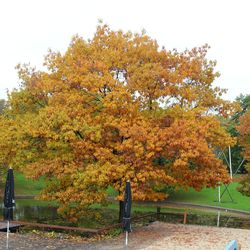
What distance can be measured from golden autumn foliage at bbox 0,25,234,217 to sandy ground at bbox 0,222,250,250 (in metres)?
1.78

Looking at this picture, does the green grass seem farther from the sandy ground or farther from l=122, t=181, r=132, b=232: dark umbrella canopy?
l=122, t=181, r=132, b=232: dark umbrella canopy

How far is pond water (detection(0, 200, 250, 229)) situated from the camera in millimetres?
24609

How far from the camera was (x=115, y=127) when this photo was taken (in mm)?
18781

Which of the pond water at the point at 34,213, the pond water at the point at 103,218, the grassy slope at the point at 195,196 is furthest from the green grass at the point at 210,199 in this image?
the pond water at the point at 34,213

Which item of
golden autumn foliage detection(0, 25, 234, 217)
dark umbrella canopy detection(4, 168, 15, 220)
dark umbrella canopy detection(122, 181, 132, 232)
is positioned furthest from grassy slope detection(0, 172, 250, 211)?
dark umbrella canopy detection(4, 168, 15, 220)

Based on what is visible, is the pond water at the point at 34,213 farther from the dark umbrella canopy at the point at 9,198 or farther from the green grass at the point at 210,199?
the green grass at the point at 210,199

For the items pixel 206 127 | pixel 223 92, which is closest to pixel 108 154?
pixel 206 127

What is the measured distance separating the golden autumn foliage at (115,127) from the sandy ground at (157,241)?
5.85 ft

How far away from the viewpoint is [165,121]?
19391 millimetres

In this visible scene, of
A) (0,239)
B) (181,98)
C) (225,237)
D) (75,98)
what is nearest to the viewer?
(0,239)

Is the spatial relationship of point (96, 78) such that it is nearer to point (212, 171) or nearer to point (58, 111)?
point (58, 111)

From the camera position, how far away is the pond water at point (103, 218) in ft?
80.7

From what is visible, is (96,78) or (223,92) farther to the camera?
(223,92)

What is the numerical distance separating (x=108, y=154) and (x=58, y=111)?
2972mm
